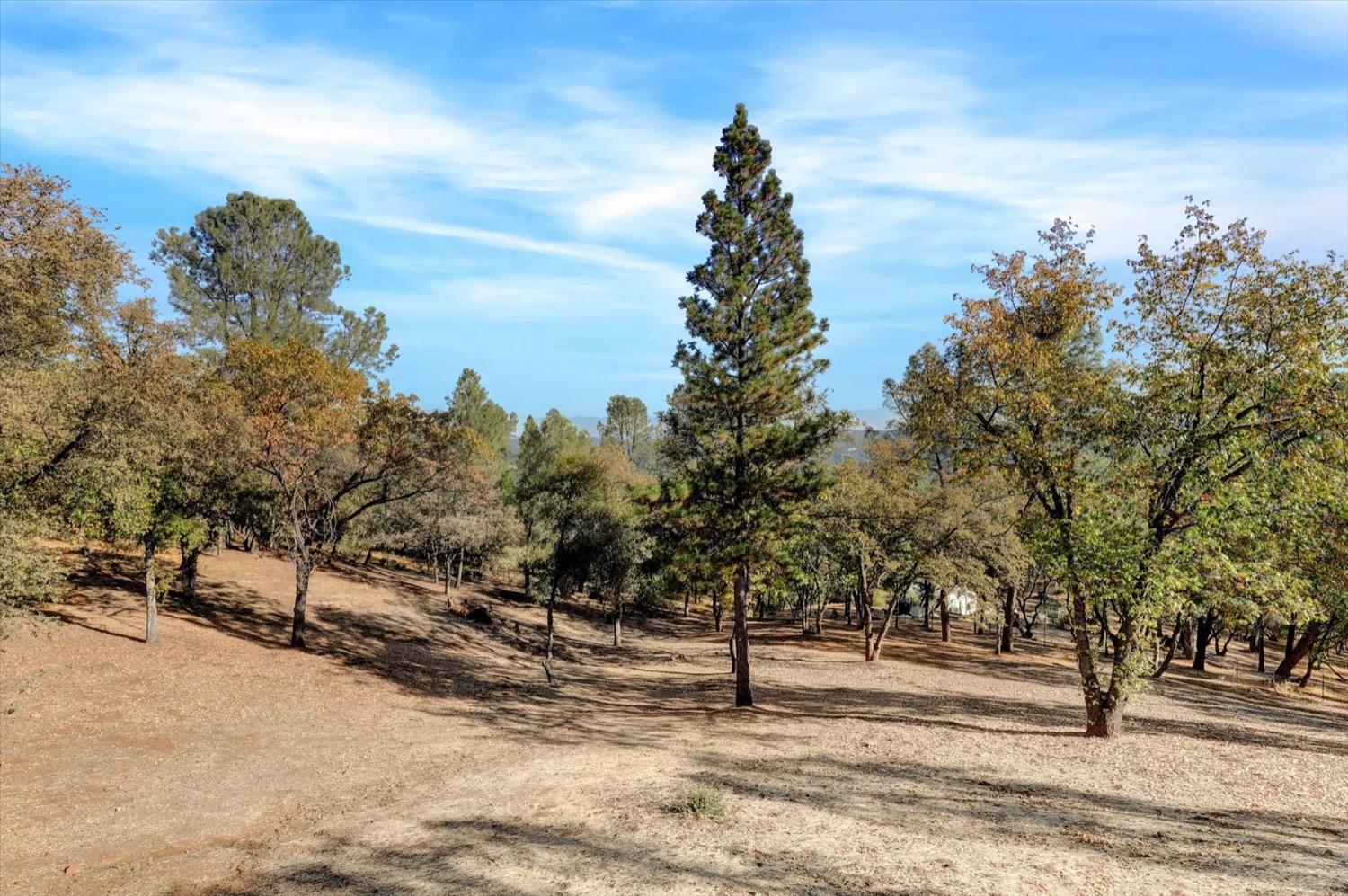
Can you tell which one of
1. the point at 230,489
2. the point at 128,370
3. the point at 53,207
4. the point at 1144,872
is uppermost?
the point at 53,207

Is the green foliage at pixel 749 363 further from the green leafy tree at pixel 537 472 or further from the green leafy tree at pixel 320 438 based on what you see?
the green leafy tree at pixel 537 472

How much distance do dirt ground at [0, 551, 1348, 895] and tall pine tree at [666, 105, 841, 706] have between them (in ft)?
19.3

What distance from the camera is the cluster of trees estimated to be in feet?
43.4

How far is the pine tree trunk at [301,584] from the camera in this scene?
24.7m

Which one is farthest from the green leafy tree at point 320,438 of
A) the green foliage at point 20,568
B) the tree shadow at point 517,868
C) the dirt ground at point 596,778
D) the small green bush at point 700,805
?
the small green bush at point 700,805

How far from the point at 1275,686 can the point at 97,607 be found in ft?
159

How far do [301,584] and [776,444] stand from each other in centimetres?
1815

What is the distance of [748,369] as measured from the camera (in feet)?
70.5

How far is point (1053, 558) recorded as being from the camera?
14586 mm

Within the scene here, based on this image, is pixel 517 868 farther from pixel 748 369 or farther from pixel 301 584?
pixel 301 584

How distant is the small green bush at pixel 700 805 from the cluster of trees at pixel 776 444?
28.9 feet

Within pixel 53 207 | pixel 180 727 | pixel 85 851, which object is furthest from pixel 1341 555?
pixel 53 207

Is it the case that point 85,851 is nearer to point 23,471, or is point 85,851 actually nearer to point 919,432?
point 23,471

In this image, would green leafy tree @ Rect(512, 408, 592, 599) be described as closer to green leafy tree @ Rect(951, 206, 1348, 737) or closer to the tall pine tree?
the tall pine tree
